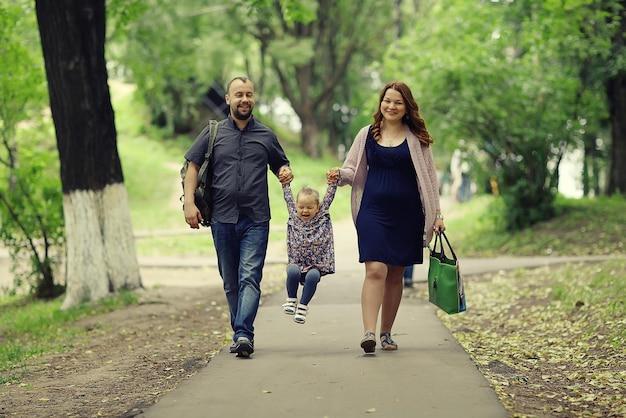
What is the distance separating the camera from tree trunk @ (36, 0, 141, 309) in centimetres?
1220

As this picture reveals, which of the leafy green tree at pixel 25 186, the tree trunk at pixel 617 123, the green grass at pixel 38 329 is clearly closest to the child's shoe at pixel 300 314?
the green grass at pixel 38 329

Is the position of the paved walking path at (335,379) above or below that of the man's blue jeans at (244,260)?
below

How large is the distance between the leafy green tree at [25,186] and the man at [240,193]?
25.2 feet

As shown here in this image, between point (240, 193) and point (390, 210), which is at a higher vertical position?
point (240, 193)

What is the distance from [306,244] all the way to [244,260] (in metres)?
0.54

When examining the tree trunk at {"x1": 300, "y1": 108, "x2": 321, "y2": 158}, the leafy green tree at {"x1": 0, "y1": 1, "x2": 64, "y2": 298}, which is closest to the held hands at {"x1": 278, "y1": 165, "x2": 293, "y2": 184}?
the leafy green tree at {"x1": 0, "y1": 1, "x2": 64, "y2": 298}

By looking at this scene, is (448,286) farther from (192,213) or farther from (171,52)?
(171,52)

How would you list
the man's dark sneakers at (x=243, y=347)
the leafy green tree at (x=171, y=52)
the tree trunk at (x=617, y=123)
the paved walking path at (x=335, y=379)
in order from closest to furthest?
the paved walking path at (x=335, y=379), the man's dark sneakers at (x=243, y=347), the tree trunk at (x=617, y=123), the leafy green tree at (x=171, y=52)

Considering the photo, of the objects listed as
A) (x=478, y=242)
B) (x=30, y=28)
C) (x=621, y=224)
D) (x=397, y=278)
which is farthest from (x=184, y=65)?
(x=397, y=278)

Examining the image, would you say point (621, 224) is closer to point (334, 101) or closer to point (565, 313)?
point (565, 313)

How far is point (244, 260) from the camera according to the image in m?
7.41

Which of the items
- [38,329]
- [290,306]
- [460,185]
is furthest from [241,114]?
[460,185]

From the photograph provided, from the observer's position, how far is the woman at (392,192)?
24.1ft

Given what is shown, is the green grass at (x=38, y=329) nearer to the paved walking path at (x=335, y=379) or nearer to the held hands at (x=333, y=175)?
the paved walking path at (x=335, y=379)
